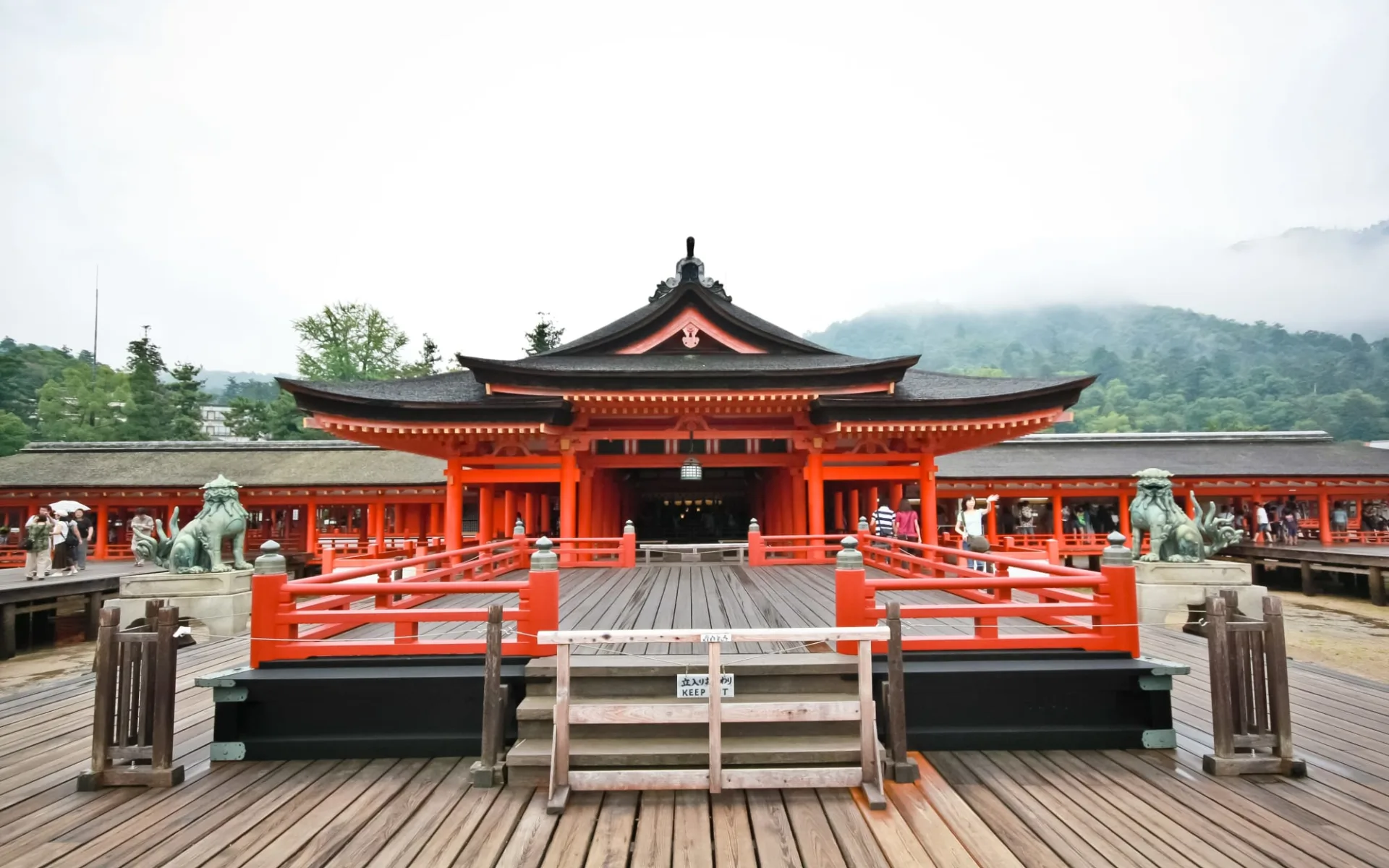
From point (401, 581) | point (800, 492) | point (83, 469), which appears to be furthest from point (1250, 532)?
point (83, 469)

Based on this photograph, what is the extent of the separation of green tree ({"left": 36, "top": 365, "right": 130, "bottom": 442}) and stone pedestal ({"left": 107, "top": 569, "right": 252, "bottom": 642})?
45.6 meters

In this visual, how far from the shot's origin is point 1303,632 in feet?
54.2

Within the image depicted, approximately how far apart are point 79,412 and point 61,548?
127 feet

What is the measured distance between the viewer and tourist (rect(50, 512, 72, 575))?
2078 cm

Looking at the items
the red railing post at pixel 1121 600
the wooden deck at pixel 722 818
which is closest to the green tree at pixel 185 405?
the wooden deck at pixel 722 818

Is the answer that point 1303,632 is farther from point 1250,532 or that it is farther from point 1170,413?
point 1170,413

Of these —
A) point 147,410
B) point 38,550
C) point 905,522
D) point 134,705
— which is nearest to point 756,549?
point 905,522

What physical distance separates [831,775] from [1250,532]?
33435 millimetres

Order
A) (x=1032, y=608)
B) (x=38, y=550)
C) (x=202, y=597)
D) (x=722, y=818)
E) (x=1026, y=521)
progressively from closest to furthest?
(x=722, y=818)
(x=1032, y=608)
(x=202, y=597)
(x=38, y=550)
(x=1026, y=521)

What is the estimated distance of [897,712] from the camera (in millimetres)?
5410

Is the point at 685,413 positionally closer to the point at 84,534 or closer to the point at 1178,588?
the point at 1178,588

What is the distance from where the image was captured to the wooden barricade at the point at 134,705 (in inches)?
214

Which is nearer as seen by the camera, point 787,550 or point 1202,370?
point 787,550

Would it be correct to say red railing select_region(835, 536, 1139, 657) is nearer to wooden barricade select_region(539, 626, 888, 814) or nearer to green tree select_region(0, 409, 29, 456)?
wooden barricade select_region(539, 626, 888, 814)
